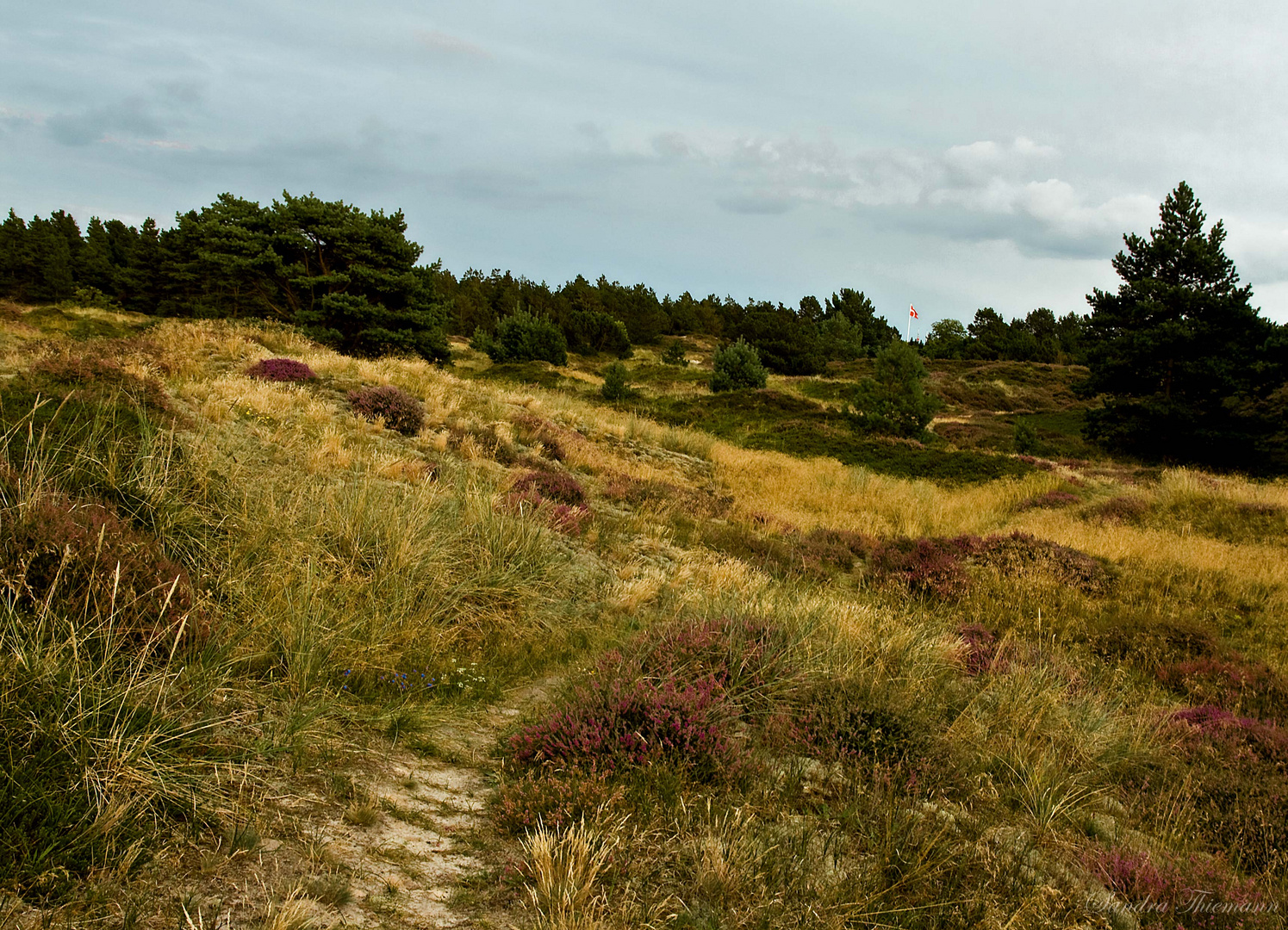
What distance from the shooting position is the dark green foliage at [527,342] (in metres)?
41.0

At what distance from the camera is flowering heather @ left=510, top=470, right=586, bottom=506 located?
9445 mm

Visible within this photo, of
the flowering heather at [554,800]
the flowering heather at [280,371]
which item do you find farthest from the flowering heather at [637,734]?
the flowering heather at [280,371]

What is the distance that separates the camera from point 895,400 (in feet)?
79.7

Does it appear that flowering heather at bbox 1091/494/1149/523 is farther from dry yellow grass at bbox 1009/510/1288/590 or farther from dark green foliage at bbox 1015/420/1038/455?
dark green foliage at bbox 1015/420/1038/455

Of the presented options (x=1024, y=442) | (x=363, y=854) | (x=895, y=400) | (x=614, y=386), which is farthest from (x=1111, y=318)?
(x=363, y=854)

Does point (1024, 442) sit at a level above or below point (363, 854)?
above

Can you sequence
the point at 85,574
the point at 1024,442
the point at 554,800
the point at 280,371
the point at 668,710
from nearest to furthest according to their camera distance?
1. the point at 554,800
2. the point at 85,574
3. the point at 668,710
4. the point at 280,371
5. the point at 1024,442

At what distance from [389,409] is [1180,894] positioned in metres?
10.9

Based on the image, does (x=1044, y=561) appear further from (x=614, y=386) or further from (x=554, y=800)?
(x=614, y=386)

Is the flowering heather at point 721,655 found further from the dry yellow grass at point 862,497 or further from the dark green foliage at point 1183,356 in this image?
the dark green foliage at point 1183,356

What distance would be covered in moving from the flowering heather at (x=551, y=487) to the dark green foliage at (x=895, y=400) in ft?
52.8

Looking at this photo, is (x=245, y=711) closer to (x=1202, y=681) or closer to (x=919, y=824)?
(x=919, y=824)

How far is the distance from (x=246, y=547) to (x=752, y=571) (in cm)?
A: 528

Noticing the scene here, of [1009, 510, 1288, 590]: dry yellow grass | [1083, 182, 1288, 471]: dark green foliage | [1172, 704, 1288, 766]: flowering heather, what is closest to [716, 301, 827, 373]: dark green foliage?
[1083, 182, 1288, 471]: dark green foliage
